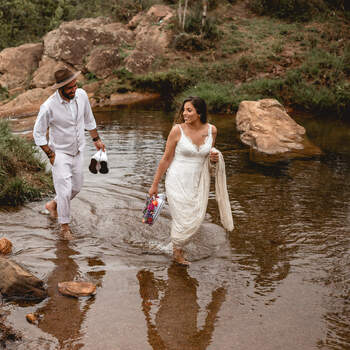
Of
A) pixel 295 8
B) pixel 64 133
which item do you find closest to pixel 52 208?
pixel 64 133

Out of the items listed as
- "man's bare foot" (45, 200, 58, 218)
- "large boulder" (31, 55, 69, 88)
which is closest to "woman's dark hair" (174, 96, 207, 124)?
"man's bare foot" (45, 200, 58, 218)

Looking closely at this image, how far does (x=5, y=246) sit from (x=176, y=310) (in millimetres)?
2088

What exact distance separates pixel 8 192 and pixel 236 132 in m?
7.47

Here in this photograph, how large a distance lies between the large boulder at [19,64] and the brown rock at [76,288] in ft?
56.7

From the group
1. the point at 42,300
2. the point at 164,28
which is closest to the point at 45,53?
the point at 164,28

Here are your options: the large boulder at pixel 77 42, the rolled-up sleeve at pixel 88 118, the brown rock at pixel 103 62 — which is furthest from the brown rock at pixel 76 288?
the large boulder at pixel 77 42

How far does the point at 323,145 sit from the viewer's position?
10727 millimetres

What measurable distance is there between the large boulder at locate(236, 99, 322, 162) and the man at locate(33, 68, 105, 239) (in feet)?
17.4

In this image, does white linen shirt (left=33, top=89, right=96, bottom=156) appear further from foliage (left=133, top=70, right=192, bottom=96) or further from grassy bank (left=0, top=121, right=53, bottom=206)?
foliage (left=133, top=70, right=192, bottom=96)

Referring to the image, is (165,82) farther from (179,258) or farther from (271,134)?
(179,258)

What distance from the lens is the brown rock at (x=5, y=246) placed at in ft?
14.7

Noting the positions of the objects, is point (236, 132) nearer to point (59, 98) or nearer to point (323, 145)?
point (323, 145)

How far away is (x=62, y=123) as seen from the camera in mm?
4832

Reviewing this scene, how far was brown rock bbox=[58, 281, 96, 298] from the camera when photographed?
376cm
